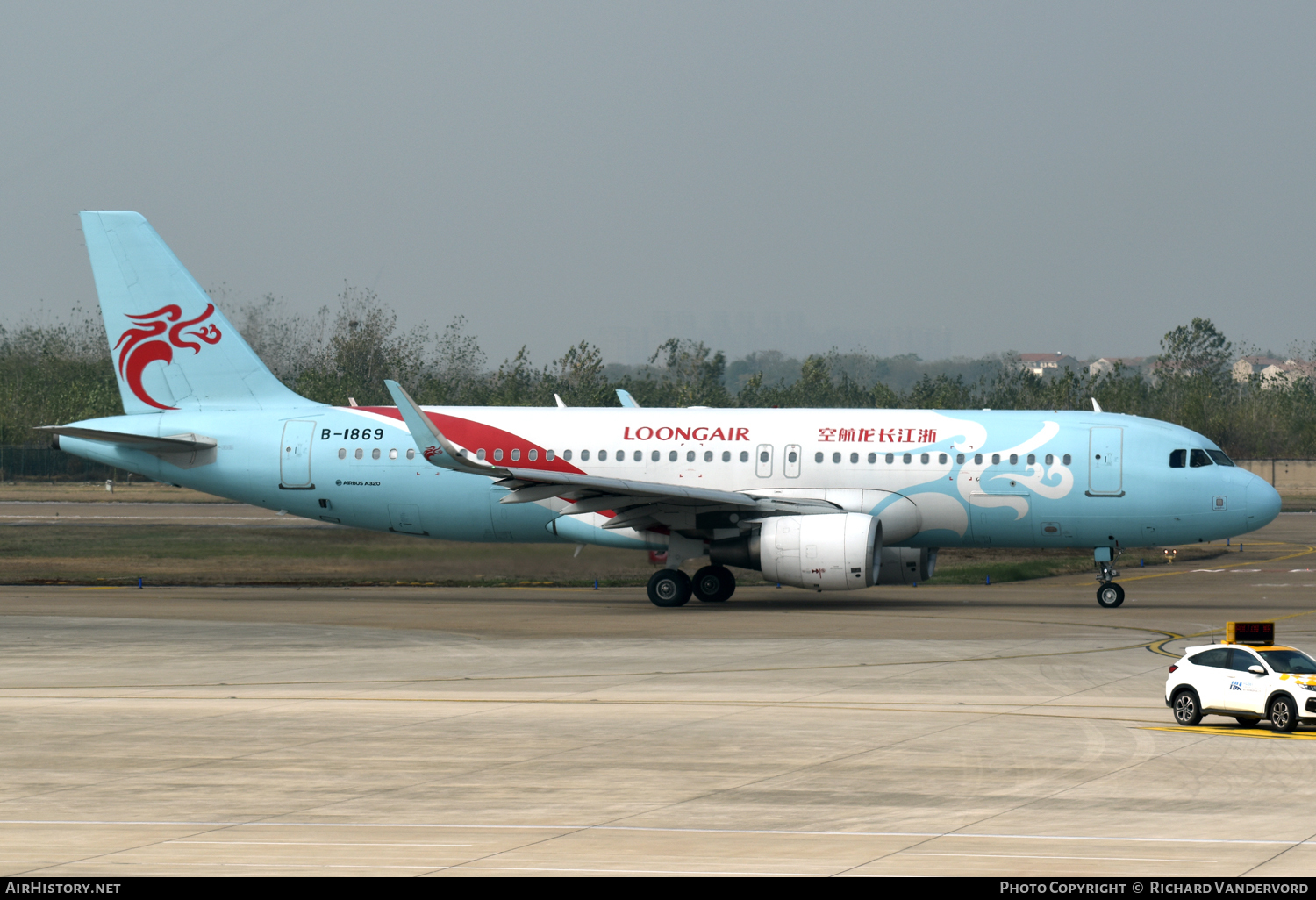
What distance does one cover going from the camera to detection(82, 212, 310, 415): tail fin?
39.2m

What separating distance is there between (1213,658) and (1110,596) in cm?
1653

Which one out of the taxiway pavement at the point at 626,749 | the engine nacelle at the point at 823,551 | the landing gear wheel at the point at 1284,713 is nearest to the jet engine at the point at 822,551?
the engine nacelle at the point at 823,551

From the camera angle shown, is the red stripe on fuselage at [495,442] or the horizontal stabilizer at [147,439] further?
the horizontal stabilizer at [147,439]

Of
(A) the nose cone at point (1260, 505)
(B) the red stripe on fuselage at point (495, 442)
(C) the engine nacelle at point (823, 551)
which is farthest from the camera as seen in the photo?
(B) the red stripe on fuselage at point (495, 442)

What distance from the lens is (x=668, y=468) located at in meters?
37.0

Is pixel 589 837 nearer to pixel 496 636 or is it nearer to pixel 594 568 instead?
pixel 496 636

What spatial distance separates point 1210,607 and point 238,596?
2321 cm

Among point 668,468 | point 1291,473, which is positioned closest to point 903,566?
point 668,468

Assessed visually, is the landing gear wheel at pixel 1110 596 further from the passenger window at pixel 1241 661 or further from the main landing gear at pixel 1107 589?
the passenger window at pixel 1241 661

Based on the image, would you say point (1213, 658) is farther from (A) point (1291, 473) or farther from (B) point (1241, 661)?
(A) point (1291, 473)

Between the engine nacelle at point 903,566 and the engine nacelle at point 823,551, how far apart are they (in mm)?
2508

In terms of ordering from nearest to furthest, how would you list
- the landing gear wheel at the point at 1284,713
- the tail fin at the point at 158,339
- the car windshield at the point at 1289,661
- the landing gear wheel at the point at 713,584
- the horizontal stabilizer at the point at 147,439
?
the landing gear wheel at the point at 1284,713 < the car windshield at the point at 1289,661 < the landing gear wheel at the point at 713,584 < the horizontal stabilizer at the point at 147,439 < the tail fin at the point at 158,339

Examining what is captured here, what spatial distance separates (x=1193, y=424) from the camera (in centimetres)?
10781

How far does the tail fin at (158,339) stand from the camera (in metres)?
39.2
